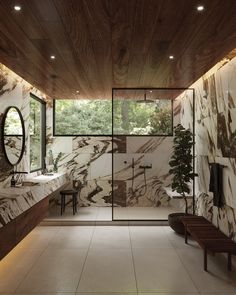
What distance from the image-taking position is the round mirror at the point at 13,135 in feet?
15.9

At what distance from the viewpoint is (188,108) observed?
265 inches

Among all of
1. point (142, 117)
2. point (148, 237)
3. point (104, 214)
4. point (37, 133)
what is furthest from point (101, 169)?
point (148, 237)

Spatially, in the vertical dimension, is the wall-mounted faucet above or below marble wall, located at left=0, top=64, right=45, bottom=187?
below

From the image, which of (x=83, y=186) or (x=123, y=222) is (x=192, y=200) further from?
(x=83, y=186)

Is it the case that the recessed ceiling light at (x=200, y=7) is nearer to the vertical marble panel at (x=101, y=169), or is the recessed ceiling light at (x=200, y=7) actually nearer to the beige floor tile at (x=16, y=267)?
the beige floor tile at (x=16, y=267)

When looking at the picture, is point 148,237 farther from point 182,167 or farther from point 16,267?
point 16,267

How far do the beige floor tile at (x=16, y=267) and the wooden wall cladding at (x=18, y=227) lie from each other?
36 centimetres

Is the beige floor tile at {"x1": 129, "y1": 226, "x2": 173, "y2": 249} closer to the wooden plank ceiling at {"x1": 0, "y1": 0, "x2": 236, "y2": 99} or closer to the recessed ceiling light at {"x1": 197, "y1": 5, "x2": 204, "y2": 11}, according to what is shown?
the wooden plank ceiling at {"x1": 0, "y1": 0, "x2": 236, "y2": 99}

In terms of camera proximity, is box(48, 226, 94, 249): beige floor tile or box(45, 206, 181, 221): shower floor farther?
box(45, 206, 181, 221): shower floor

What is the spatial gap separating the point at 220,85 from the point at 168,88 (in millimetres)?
1547

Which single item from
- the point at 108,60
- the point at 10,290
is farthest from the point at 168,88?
the point at 10,290

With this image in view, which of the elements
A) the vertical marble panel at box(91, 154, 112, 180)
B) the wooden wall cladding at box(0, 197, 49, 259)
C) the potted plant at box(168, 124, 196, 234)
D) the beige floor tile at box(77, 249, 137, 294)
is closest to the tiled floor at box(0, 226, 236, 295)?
the beige floor tile at box(77, 249, 137, 294)

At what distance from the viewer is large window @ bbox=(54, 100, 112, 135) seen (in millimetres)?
7781

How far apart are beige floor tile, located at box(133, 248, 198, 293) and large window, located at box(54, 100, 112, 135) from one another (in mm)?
3781
